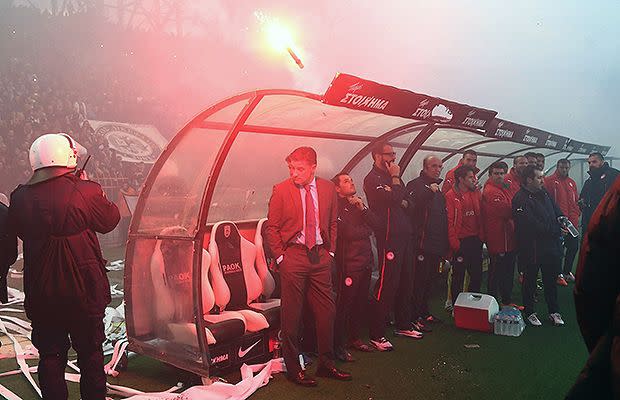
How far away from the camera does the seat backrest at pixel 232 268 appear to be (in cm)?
583

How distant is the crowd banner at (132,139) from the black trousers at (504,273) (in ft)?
73.4

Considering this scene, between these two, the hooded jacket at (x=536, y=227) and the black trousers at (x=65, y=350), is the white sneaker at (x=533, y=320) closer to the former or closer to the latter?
the hooded jacket at (x=536, y=227)

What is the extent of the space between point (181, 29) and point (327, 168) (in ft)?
128

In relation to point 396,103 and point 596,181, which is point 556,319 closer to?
point 396,103

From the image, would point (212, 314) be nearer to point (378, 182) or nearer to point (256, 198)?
point (256, 198)

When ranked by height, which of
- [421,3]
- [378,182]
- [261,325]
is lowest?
[261,325]

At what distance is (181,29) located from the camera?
43000mm

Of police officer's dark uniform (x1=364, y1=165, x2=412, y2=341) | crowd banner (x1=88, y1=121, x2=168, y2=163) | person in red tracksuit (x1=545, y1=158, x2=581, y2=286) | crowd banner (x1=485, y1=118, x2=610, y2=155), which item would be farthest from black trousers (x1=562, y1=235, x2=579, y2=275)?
crowd banner (x1=88, y1=121, x2=168, y2=163)

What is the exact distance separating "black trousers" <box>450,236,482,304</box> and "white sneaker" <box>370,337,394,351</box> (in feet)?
7.09

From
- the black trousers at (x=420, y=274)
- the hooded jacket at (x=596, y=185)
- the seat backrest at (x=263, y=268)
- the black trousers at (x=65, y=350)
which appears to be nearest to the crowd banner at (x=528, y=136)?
the hooded jacket at (x=596, y=185)

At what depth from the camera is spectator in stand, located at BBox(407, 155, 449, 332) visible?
23.1 feet

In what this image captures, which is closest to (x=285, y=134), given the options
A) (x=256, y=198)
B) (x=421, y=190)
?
(x=256, y=198)

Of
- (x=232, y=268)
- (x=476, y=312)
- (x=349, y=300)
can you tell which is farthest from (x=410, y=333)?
(x=232, y=268)

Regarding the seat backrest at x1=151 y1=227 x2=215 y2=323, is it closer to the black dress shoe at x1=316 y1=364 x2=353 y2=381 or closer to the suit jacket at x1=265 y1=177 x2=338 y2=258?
the suit jacket at x1=265 y1=177 x2=338 y2=258
